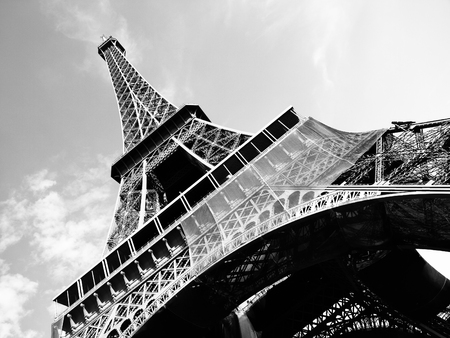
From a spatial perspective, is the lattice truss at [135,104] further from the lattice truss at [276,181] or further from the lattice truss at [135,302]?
the lattice truss at [135,302]

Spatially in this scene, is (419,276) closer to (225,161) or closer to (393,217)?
(393,217)

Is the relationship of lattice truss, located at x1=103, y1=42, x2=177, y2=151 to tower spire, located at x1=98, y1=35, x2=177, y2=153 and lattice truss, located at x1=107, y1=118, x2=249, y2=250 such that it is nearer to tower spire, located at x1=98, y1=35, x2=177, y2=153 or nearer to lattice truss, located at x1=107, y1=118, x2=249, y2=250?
tower spire, located at x1=98, y1=35, x2=177, y2=153

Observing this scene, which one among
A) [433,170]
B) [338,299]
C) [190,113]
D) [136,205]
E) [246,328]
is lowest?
[433,170]

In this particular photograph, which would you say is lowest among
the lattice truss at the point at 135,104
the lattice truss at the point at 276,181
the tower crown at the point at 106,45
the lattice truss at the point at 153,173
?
the lattice truss at the point at 276,181

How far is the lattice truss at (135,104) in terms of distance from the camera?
Result: 3177cm

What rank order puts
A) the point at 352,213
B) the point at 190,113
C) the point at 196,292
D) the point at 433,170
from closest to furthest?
the point at 433,170 → the point at 352,213 → the point at 196,292 → the point at 190,113

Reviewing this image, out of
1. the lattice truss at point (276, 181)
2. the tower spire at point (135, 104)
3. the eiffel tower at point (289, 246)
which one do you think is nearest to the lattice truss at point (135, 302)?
the eiffel tower at point (289, 246)

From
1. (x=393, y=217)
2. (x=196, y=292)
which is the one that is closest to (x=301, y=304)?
(x=196, y=292)

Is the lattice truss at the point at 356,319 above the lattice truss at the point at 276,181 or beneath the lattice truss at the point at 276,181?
beneath

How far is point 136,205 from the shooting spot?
24.6 m

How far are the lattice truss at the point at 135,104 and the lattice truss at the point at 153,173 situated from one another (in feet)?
10.7

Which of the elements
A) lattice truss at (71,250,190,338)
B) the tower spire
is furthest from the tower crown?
lattice truss at (71,250,190,338)

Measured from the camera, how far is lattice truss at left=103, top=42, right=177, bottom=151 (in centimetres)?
3177

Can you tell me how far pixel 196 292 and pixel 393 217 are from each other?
22.9ft
